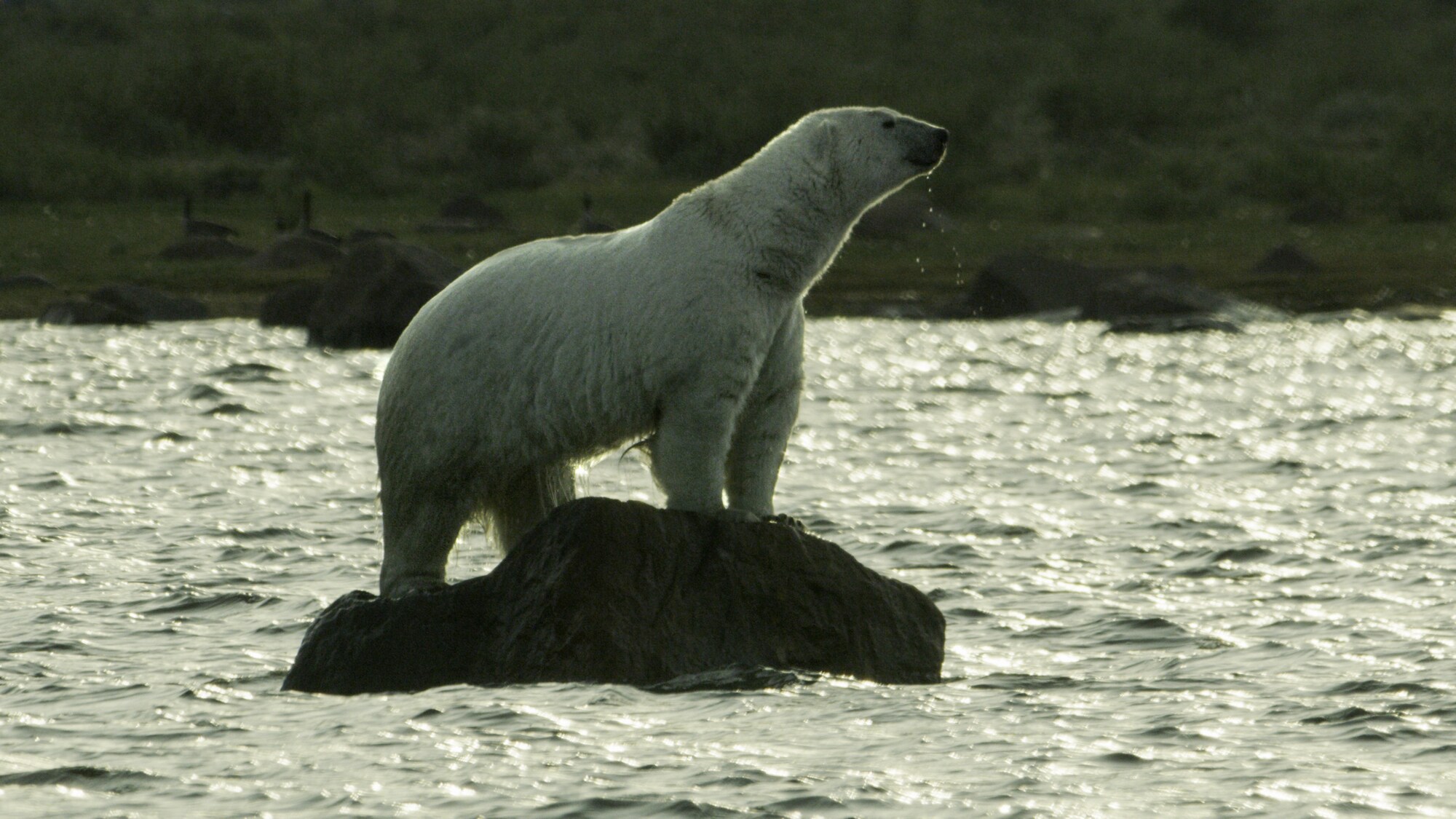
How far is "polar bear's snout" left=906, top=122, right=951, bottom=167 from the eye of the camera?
7.89 metres

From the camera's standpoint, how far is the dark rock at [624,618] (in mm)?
7648

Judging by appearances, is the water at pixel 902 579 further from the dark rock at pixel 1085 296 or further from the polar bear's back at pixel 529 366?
the dark rock at pixel 1085 296

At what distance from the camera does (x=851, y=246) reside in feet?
106

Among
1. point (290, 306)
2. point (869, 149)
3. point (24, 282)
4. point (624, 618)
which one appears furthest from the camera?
point (24, 282)

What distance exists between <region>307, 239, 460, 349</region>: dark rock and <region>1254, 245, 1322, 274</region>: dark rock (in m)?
13.5

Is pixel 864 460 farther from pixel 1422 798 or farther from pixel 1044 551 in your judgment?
pixel 1422 798

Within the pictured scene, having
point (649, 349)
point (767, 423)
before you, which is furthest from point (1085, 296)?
point (649, 349)

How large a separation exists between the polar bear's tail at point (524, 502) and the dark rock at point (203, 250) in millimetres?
21260

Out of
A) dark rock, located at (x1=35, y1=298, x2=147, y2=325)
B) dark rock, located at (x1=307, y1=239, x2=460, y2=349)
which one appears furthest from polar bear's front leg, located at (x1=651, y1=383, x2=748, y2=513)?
dark rock, located at (x1=35, y1=298, x2=147, y2=325)

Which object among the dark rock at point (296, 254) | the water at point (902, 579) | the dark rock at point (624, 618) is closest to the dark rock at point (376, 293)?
the water at point (902, 579)

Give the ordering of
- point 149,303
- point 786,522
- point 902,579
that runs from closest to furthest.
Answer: point 786,522 → point 902,579 → point 149,303

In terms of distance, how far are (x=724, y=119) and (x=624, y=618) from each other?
35.6 meters

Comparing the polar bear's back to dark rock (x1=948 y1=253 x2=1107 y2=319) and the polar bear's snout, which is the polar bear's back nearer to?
the polar bear's snout

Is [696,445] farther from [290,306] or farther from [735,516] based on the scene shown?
[290,306]
